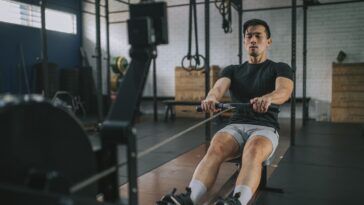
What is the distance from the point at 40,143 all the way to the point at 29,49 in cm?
763

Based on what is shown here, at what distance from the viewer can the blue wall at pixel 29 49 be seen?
289 inches

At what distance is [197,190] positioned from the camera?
6.52 feet

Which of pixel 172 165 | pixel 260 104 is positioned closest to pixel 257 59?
pixel 260 104

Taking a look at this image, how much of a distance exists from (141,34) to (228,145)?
3.88 ft

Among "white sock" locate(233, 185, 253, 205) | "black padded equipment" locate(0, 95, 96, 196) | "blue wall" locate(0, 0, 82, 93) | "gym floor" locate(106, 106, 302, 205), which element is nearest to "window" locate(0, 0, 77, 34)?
"blue wall" locate(0, 0, 82, 93)

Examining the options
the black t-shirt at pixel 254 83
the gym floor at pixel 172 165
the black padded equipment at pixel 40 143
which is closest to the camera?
the black padded equipment at pixel 40 143

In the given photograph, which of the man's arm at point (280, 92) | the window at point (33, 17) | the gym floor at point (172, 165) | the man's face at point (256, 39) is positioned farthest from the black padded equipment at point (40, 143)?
the window at point (33, 17)

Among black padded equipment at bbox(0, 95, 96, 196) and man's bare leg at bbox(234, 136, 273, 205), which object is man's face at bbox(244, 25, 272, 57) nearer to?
man's bare leg at bbox(234, 136, 273, 205)

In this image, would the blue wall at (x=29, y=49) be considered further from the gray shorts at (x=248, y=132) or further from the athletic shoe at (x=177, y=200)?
the athletic shoe at (x=177, y=200)

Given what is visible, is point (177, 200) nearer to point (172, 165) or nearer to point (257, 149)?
point (257, 149)

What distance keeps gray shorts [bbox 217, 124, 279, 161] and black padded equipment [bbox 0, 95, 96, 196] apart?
1.27 m

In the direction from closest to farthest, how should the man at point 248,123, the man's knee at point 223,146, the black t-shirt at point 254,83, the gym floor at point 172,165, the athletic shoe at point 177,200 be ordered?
1. the athletic shoe at point 177,200
2. the man at point 248,123
3. the man's knee at point 223,146
4. the black t-shirt at point 254,83
5. the gym floor at point 172,165

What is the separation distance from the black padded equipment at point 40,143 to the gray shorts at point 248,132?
127 cm

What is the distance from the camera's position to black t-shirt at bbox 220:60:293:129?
2414mm
